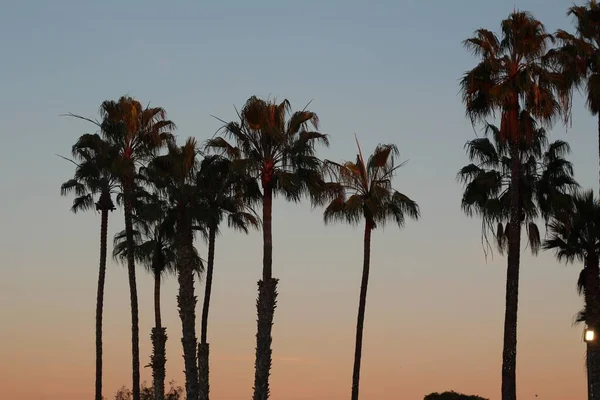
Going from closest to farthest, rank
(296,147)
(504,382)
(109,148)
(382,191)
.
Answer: (504,382) → (296,147) → (382,191) → (109,148)

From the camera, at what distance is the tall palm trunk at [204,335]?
6794 cm

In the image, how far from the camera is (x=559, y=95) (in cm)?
5341

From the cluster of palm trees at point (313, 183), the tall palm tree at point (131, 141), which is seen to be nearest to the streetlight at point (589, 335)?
the cluster of palm trees at point (313, 183)

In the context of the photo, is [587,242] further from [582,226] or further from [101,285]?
[101,285]

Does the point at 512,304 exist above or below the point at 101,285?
below

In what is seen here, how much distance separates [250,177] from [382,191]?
709 cm

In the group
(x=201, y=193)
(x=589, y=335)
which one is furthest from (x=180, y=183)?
(x=589, y=335)

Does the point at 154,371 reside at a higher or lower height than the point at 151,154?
lower

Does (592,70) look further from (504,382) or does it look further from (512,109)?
(504,382)

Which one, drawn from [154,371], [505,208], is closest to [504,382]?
[505,208]

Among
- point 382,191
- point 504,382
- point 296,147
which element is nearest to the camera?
point 504,382

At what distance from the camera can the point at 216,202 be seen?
6488cm

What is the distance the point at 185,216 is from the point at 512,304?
18021mm

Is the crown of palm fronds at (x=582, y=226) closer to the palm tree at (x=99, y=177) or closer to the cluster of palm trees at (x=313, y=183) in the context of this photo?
the cluster of palm trees at (x=313, y=183)
